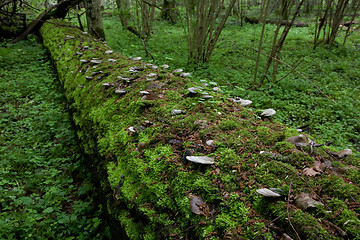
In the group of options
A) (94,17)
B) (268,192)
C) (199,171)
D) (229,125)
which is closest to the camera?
(268,192)

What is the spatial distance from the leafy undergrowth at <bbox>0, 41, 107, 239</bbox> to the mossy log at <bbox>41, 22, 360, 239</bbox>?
57 cm

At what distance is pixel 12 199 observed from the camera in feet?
8.74

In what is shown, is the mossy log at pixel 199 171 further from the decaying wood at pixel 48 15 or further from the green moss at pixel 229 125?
the decaying wood at pixel 48 15

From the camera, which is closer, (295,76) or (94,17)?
(295,76)

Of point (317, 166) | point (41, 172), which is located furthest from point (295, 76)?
point (41, 172)

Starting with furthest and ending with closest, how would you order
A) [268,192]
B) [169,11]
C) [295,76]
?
[169,11]
[295,76]
[268,192]

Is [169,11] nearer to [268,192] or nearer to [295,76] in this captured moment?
[295,76]

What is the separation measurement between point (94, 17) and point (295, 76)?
6.86m

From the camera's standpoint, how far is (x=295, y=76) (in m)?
7.07

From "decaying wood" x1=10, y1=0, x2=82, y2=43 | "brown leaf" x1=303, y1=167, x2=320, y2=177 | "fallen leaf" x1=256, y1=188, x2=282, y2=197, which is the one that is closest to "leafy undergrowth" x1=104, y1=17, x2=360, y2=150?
"brown leaf" x1=303, y1=167, x2=320, y2=177

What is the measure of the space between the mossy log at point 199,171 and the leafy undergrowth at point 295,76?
0.90 metres

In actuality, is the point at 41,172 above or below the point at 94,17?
below

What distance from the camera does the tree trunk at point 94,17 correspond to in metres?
7.00

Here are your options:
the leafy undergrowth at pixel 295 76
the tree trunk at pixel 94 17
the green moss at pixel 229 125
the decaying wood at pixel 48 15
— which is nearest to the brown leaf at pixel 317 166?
the green moss at pixel 229 125
